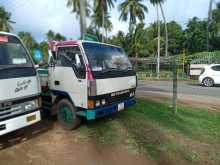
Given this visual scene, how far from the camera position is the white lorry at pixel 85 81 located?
20.3 ft

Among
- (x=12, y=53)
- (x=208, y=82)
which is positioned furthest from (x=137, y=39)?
(x=12, y=53)

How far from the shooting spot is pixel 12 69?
5.48 metres

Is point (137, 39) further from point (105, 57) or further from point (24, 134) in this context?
point (24, 134)

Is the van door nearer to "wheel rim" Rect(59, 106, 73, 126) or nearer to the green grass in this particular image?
"wheel rim" Rect(59, 106, 73, 126)

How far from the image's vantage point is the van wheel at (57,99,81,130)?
6637mm

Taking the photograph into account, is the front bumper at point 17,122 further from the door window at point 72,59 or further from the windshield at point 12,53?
the door window at point 72,59

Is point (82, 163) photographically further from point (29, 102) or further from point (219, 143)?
point (219, 143)

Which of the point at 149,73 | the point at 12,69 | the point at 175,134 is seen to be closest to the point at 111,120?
the point at 175,134

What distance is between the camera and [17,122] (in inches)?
213

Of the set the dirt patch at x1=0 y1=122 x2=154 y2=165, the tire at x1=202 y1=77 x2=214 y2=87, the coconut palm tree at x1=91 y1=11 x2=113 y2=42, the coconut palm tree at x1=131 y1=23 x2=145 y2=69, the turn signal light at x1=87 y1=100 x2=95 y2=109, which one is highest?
the coconut palm tree at x1=91 y1=11 x2=113 y2=42

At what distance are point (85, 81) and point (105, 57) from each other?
99 centimetres

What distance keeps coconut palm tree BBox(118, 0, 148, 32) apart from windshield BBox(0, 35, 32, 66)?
1462 inches

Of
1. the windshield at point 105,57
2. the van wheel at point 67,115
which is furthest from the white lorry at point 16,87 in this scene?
the windshield at point 105,57

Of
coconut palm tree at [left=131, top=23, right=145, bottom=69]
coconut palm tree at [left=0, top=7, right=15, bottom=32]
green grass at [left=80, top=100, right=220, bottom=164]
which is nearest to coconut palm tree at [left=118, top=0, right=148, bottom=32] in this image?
coconut palm tree at [left=131, top=23, right=145, bottom=69]
